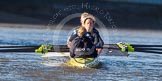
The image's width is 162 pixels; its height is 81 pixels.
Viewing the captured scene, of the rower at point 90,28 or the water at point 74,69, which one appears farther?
the rower at point 90,28

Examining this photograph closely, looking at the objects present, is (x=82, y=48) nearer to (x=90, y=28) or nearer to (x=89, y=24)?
(x=90, y=28)

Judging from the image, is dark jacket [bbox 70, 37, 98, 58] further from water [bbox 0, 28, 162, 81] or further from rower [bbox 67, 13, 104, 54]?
water [bbox 0, 28, 162, 81]

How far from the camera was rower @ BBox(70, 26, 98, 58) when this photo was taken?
24359 mm

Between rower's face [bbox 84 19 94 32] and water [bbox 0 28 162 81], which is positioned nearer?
water [bbox 0 28 162 81]

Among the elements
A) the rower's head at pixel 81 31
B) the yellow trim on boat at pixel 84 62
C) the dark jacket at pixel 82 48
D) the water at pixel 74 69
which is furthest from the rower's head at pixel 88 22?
the water at pixel 74 69

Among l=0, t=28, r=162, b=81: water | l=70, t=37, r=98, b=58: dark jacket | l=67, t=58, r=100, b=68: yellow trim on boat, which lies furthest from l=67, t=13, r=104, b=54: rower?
l=0, t=28, r=162, b=81: water

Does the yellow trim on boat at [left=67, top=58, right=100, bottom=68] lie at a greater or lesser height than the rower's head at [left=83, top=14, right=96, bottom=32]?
lesser

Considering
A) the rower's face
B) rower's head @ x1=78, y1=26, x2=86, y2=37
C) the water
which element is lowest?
the water

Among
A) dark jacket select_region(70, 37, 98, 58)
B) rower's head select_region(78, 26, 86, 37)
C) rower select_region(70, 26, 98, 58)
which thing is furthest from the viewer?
dark jacket select_region(70, 37, 98, 58)

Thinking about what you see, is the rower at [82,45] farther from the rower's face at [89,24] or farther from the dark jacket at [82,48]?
the rower's face at [89,24]

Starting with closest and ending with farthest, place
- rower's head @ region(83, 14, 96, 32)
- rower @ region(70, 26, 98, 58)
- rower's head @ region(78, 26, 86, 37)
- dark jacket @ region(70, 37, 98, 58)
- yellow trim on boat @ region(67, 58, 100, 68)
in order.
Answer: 1. rower's head @ region(83, 14, 96, 32)
2. rower's head @ region(78, 26, 86, 37)
3. rower @ region(70, 26, 98, 58)
4. dark jacket @ region(70, 37, 98, 58)
5. yellow trim on boat @ region(67, 58, 100, 68)

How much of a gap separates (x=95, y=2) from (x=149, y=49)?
44342mm

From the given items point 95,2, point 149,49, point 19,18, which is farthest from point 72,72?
point 95,2

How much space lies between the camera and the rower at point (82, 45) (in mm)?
24359
